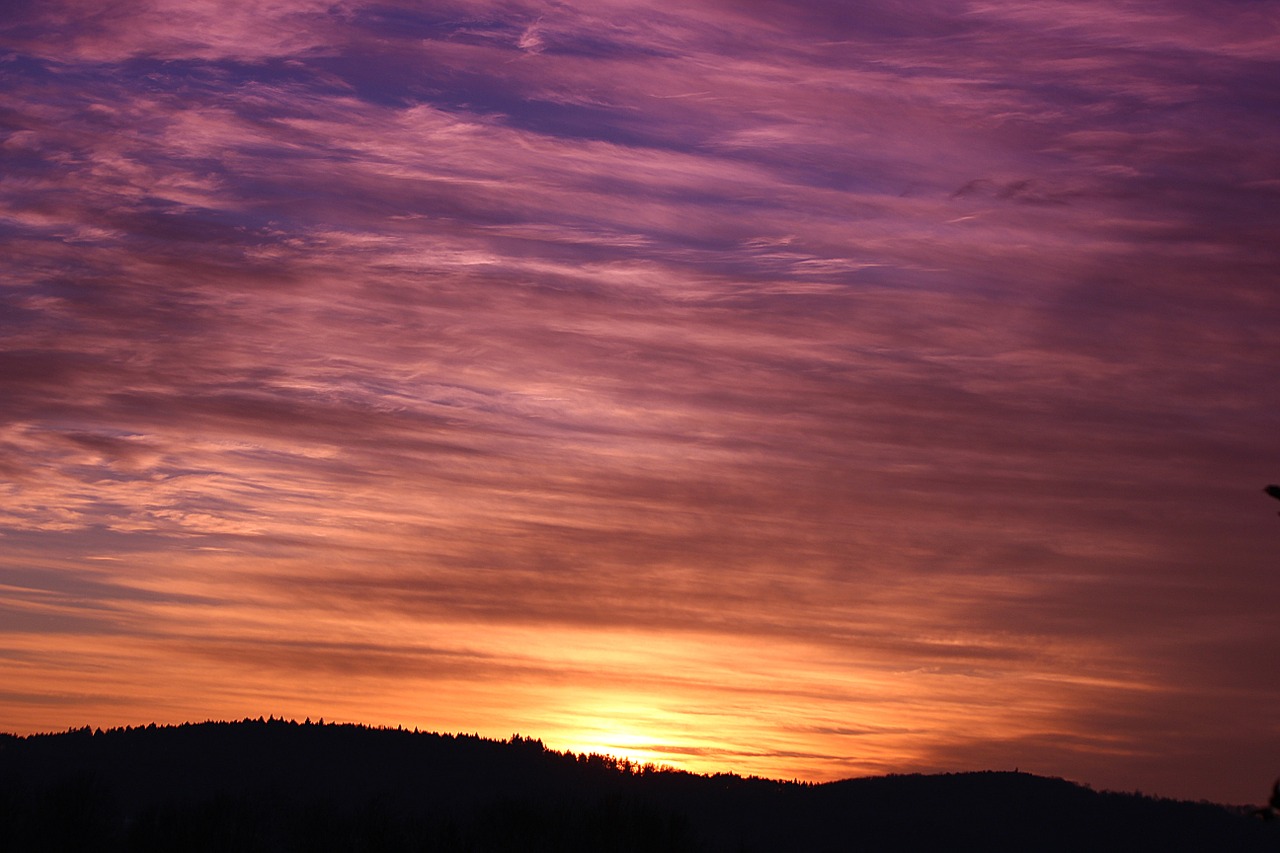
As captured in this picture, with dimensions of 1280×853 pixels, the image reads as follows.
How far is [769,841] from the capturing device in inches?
5551

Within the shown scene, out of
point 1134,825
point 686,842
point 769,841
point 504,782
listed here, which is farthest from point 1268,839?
point 686,842

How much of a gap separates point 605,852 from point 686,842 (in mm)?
5979

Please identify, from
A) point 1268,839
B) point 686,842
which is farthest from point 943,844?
point 686,842

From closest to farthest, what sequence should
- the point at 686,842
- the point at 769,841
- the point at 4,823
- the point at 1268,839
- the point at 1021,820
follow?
1. the point at 4,823
2. the point at 686,842
3. the point at 769,841
4. the point at 1268,839
5. the point at 1021,820

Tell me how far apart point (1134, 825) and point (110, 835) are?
122 meters

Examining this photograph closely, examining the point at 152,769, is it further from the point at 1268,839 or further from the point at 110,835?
the point at 1268,839

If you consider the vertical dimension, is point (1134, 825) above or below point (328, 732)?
below

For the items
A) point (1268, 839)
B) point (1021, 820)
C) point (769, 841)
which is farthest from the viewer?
point (1021, 820)

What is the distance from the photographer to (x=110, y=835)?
87.3m

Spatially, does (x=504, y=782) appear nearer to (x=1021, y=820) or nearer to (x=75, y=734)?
(x=75, y=734)

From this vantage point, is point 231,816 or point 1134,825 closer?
point 231,816

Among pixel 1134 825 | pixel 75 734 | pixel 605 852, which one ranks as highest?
pixel 75 734

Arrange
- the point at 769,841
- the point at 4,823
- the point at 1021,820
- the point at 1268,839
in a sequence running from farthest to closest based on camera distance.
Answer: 1. the point at 1021,820
2. the point at 1268,839
3. the point at 769,841
4. the point at 4,823

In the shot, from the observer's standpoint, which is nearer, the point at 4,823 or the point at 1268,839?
the point at 4,823
